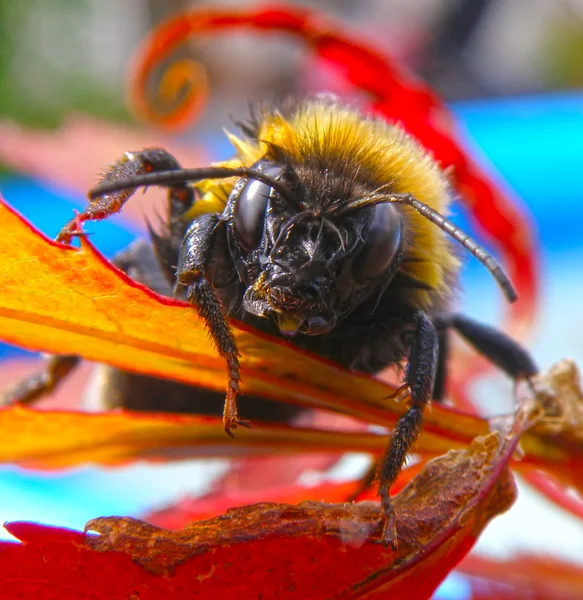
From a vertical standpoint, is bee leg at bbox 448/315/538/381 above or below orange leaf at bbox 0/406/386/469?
above

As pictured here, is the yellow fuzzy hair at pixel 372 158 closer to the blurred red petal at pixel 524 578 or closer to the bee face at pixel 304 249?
the bee face at pixel 304 249

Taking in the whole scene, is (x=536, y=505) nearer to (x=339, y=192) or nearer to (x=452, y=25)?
(x=339, y=192)

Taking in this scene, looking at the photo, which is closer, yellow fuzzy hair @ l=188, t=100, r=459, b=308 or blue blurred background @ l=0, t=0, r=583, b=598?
yellow fuzzy hair @ l=188, t=100, r=459, b=308

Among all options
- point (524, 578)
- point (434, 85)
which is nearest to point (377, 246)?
point (524, 578)

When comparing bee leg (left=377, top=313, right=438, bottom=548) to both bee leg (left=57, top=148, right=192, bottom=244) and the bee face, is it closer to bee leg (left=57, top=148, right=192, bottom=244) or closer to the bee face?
the bee face

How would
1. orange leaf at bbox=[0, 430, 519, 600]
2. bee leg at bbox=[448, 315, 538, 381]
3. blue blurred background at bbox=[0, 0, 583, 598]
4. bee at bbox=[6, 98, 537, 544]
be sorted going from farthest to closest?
1. blue blurred background at bbox=[0, 0, 583, 598]
2. bee leg at bbox=[448, 315, 538, 381]
3. bee at bbox=[6, 98, 537, 544]
4. orange leaf at bbox=[0, 430, 519, 600]

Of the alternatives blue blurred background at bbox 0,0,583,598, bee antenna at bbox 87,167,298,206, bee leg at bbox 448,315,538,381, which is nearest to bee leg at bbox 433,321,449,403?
bee leg at bbox 448,315,538,381
